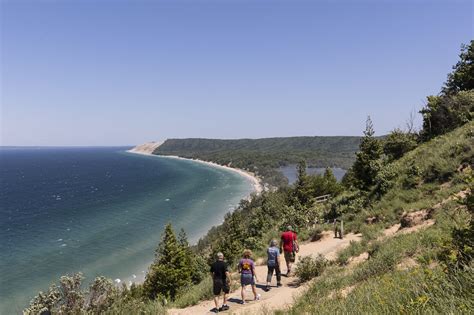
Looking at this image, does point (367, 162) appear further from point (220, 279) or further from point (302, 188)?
point (302, 188)

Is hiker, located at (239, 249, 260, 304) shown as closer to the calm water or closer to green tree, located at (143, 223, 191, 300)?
green tree, located at (143, 223, 191, 300)

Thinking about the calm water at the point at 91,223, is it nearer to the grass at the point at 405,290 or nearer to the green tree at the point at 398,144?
the grass at the point at 405,290

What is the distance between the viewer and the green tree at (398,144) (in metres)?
30.1

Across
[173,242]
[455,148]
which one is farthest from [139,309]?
[173,242]

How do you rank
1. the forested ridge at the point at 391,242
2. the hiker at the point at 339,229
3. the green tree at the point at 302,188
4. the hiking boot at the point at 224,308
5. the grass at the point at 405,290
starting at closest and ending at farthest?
the grass at the point at 405,290, the forested ridge at the point at 391,242, the hiking boot at the point at 224,308, the hiker at the point at 339,229, the green tree at the point at 302,188

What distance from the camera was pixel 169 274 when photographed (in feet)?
101

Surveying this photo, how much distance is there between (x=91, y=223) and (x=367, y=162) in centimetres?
6495

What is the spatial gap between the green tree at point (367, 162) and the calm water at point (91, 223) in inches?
1128

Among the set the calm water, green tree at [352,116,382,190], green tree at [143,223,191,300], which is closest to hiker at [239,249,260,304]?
green tree at [352,116,382,190]

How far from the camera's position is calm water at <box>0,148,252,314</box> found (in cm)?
4350

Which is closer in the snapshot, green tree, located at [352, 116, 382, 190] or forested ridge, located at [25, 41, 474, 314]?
forested ridge, located at [25, 41, 474, 314]

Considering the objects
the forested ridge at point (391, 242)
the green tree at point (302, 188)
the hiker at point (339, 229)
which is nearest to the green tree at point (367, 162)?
the forested ridge at point (391, 242)

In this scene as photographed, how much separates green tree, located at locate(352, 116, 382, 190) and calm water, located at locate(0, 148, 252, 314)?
28.7 m

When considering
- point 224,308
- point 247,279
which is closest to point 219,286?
point 224,308
